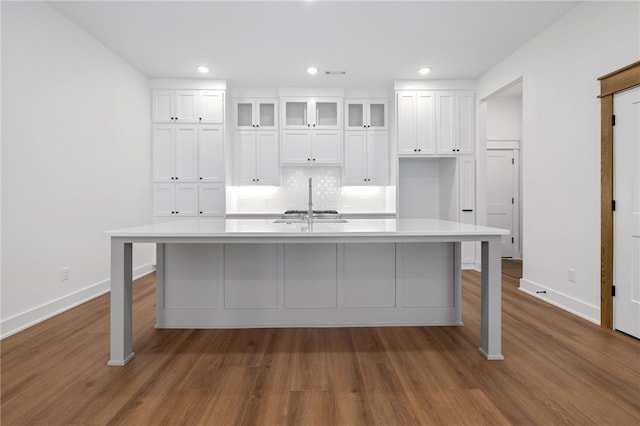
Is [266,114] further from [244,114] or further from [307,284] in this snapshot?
[307,284]

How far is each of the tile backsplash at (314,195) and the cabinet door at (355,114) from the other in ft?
2.48

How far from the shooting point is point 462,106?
500 cm

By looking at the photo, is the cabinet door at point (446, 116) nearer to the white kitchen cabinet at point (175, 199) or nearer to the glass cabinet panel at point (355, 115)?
the glass cabinet panel at point (355, 115)

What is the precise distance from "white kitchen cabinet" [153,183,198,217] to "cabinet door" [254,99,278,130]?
1416mm

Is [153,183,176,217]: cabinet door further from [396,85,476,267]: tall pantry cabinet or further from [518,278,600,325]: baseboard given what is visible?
[518,278,600,325]: baseboard

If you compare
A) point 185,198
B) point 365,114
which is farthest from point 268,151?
point 365,114

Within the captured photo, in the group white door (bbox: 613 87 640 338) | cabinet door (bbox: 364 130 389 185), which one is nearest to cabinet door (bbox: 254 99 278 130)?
cabinet door (bbox: 364 130 389 185)

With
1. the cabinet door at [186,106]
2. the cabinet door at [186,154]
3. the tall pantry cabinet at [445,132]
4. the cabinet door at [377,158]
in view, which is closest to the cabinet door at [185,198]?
the cabinet door at [186,154]

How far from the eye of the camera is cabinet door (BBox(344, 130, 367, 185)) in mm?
5273

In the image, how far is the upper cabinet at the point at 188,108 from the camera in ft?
16.1

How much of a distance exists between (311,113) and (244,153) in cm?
124

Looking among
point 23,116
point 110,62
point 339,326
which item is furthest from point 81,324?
point 110,62

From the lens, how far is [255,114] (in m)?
5.25

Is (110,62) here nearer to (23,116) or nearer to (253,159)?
(23,116)
